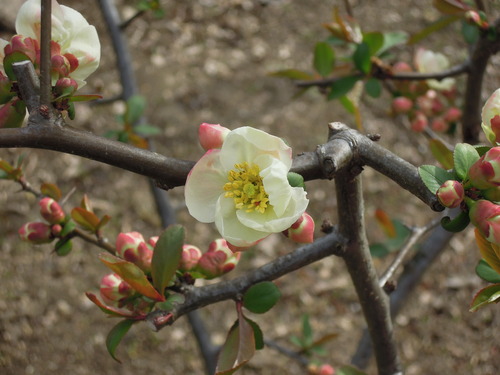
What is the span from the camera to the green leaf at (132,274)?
720 mm

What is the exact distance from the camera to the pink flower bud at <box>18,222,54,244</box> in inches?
38.4

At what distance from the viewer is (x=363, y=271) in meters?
0.88

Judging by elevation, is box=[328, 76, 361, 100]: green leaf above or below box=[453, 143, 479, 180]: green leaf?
below

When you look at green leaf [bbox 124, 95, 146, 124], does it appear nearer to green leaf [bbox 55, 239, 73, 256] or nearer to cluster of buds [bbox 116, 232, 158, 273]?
green leaf [bbox 55, 239, 73, 256]

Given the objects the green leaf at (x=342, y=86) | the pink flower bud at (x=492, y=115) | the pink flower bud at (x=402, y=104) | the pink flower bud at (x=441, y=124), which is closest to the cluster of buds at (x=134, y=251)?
Answer: the pink flower bud at (x=492, y=115)

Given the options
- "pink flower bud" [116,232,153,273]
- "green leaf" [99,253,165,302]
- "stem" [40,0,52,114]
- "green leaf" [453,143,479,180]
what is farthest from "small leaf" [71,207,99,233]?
"green leaf" [453,143,479,180]

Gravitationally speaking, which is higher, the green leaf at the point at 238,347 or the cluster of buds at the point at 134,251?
the cluster of buds at the point at 134,251

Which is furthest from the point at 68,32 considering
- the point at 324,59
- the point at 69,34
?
the point at 324,59

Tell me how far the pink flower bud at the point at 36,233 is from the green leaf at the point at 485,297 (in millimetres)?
741

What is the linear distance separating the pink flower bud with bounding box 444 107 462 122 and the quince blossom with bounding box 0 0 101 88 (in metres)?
1.27

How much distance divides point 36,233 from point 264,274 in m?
0.44

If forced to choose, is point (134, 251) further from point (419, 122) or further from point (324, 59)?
point (419, 122)

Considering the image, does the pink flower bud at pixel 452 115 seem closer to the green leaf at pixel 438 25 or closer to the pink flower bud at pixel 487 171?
the green leaf at pixel 438 25

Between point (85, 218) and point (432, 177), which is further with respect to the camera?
point (85, 218)
